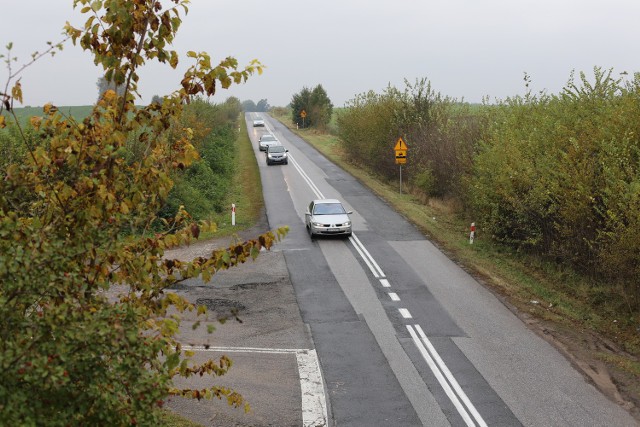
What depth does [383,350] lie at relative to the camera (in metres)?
12.8

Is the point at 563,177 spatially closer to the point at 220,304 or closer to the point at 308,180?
the point at 220,304

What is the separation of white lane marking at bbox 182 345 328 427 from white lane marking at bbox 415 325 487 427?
8.04 feet

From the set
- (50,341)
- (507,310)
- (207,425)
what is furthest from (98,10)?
(507,310)

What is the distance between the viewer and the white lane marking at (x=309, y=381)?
9969mm

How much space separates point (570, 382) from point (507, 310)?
4.16 meters

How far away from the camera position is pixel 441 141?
A: 102ft

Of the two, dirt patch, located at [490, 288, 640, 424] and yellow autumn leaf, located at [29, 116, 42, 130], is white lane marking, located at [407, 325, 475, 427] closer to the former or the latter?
dirt patch, located at [490, 288, 640, 424]

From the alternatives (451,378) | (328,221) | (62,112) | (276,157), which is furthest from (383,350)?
(276,157)

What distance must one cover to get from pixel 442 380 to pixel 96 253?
8.36m

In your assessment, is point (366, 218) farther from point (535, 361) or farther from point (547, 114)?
point (535, 361)

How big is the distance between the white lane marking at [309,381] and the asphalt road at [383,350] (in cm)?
2

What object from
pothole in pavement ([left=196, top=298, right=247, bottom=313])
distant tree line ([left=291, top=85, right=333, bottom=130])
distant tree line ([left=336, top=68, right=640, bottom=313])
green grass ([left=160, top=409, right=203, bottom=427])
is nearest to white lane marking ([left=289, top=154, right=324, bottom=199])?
distant tree line ([left=336, top=68, right=640, bottom=313])

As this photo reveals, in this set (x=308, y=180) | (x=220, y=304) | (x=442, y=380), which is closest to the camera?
(x=442, y=380)

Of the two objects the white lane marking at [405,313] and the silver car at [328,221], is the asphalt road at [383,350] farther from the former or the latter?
the silver car at [328,221]
